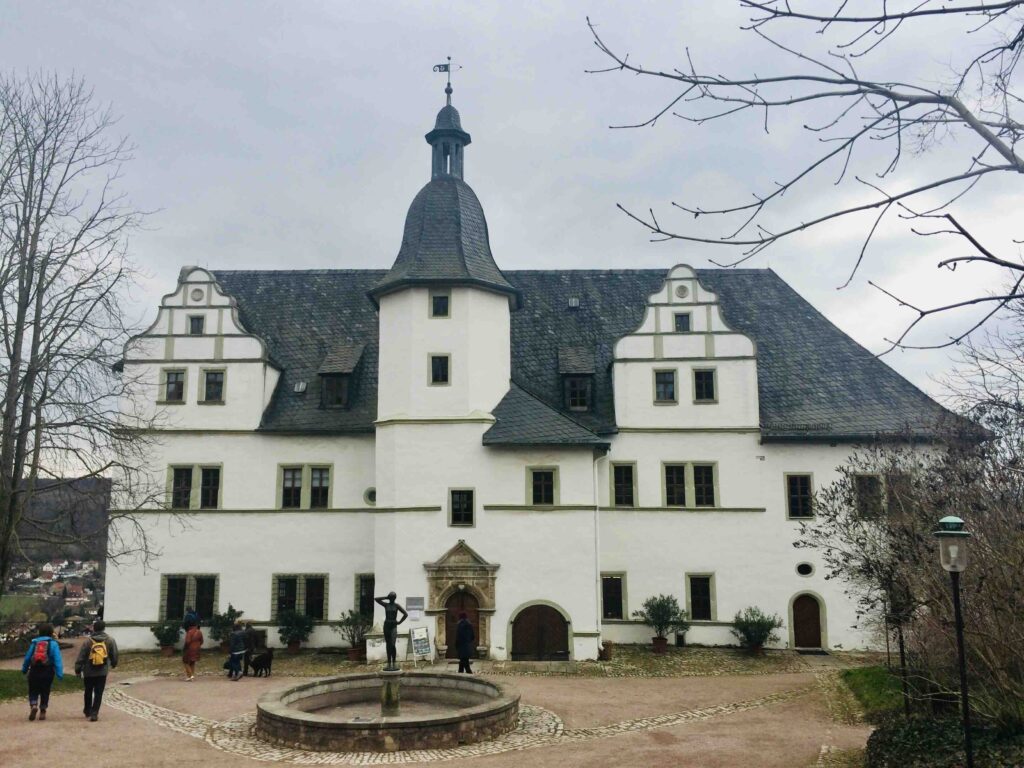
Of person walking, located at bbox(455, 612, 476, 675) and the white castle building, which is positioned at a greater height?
the white castle building

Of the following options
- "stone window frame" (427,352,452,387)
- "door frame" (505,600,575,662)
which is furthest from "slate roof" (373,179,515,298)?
"door frame" (505,600,575,662)

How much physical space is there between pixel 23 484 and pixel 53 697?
425 centimetres

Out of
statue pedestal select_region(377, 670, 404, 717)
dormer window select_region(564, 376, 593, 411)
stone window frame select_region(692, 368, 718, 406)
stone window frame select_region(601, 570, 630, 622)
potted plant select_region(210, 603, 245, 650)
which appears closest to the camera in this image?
statue pedestal select_region(377, 670, 404, 717)

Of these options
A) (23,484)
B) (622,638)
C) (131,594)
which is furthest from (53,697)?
(622,638)

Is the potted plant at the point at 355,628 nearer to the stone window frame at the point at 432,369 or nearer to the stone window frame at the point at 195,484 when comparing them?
the stone window frame at the point at 195,484

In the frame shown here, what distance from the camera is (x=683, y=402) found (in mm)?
24719

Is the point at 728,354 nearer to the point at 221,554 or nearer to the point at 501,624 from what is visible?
the point at 501,624

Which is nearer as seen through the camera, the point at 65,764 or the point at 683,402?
the point at 65,764

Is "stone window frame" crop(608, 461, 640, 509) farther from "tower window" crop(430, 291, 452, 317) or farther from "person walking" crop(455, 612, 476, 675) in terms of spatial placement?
"person walking" crop(455, 612, 476, 675)

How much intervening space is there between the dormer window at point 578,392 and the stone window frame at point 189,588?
37.9ft

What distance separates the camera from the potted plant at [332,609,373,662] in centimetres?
2242

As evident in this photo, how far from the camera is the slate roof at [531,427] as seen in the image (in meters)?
22.0

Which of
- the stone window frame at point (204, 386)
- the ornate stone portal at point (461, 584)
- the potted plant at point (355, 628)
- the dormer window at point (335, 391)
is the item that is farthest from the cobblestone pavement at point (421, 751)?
the dormer window at point (335, 391)

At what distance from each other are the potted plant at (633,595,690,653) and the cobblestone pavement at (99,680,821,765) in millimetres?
6797
